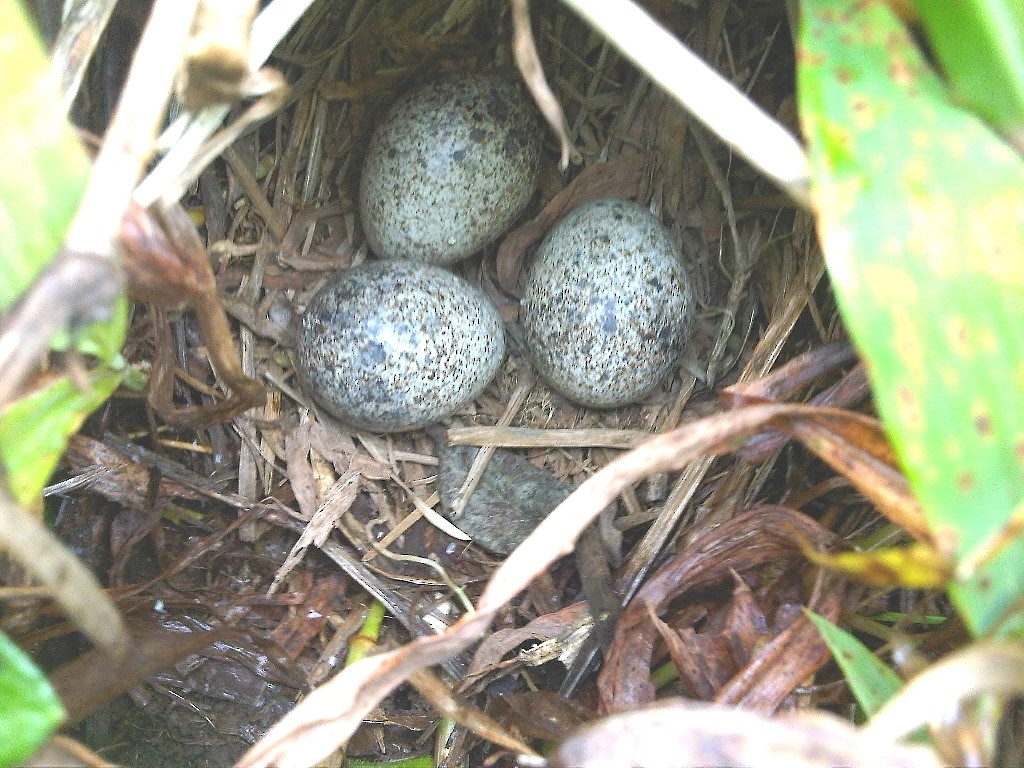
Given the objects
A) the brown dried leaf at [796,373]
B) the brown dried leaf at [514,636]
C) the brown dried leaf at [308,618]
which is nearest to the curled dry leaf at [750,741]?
the brown dried leaf at [796,373]

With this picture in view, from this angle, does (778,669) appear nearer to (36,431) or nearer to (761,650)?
(761,650)

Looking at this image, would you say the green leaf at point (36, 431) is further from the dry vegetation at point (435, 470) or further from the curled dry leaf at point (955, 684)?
the curled dry leaf at point (955, 684)

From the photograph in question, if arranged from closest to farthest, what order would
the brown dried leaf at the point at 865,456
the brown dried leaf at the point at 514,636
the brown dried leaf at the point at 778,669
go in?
the brown dried leaf at the point at 865,456 < the brown dried leaf at the point at 778,669 < the brown dried leaf at the point at 514,636

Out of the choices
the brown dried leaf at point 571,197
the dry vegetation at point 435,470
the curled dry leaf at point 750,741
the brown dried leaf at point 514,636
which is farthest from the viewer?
the brown dried leaf at point 571,197

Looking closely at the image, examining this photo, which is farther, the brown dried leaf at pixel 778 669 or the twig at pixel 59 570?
the brown dried leaf at pixel 778 669

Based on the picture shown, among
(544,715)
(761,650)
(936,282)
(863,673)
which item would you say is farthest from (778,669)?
(936,282)
